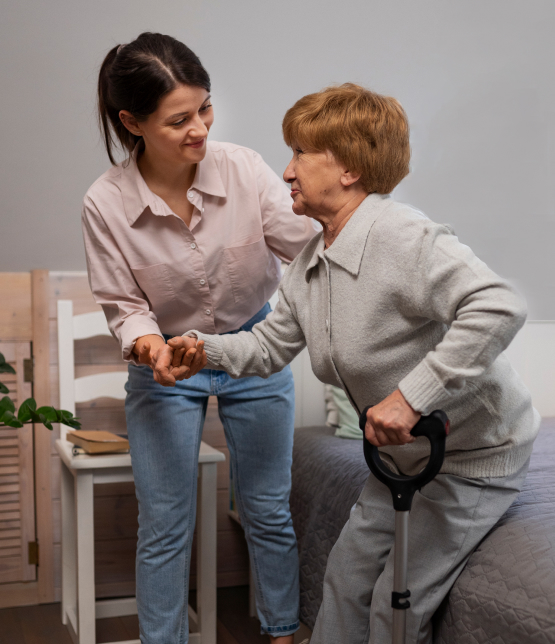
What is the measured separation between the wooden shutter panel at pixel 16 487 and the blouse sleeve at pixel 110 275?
2.81 ft

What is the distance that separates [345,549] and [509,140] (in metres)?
1.74

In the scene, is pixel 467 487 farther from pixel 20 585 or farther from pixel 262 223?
pixel 20 585

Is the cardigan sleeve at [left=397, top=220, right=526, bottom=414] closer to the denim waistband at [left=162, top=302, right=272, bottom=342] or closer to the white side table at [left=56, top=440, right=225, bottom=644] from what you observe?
the denim waistband at [left=162, top=302, right=272, bottom=342]

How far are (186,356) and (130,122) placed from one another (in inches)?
19.9

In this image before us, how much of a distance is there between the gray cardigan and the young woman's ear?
47 cm

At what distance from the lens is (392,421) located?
97 cm

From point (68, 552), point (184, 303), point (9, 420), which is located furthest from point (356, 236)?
point (68, 552)

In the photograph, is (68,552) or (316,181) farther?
(68,552)

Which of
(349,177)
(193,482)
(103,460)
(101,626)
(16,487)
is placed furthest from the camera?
(16,487)

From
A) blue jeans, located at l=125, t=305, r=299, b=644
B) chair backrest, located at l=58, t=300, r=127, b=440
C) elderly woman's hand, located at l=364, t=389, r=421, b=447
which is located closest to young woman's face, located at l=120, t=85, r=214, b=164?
blue jeans, located at l=125, t=305, r=299, b=644

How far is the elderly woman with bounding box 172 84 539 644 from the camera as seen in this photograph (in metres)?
1.09

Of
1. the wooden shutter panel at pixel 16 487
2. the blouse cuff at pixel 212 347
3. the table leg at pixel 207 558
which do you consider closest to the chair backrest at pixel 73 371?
the wooden shutter panel at pixel 16 487

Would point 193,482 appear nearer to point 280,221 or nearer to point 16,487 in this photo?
point 280,221

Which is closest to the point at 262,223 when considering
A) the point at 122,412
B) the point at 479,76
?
the point at 122,412
